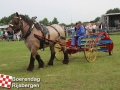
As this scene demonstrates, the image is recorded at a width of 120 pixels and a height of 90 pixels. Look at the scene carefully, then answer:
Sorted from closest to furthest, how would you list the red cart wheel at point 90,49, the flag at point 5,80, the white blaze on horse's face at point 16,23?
1. the flag at point 5,80
2. the white blaze on horse's face at point 16,23
3. the red cart wheel at point 90,49

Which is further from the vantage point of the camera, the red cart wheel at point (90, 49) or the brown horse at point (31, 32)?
the red cart wheel at point (90, 49)

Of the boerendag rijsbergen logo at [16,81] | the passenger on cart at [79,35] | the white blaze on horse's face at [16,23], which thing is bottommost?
the boerendag rijsbergen logo at [16,81]

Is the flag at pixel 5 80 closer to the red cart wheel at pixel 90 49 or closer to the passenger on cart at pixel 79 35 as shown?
the red cart wheel at pixel 90 49

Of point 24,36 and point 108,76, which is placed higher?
point 24,36

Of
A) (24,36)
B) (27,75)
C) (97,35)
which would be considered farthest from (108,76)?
(97,35)

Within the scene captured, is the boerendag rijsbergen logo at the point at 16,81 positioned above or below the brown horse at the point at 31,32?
below

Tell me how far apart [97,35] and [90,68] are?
9.79ft

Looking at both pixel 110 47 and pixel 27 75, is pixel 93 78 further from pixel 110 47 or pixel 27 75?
pixel 110 47

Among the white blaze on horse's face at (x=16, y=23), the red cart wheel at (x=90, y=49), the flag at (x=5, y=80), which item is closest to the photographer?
the flag at (x=5, y=80)

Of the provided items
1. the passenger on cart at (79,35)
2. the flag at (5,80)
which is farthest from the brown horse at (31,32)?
the flag at (5,80)

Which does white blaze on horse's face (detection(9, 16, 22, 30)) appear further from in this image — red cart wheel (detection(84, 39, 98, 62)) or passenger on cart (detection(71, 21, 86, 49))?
red cart wheel (detection(84, 39, 98, 62))

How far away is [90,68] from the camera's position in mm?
8625

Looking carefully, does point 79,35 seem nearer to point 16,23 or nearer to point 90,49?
point 90,49

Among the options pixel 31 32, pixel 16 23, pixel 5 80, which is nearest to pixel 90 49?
pixel 31 32
